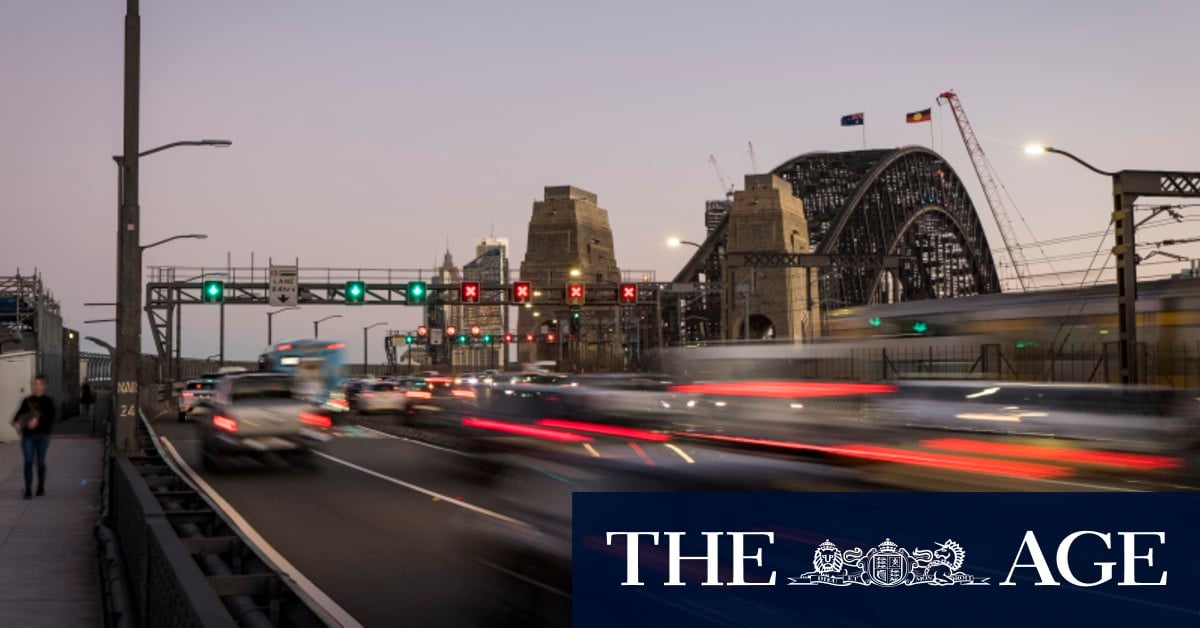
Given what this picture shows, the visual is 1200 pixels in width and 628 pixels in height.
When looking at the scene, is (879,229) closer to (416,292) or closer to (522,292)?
(522,292)

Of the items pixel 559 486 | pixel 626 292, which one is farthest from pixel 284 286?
pixel 559 486

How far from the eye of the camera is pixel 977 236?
151 meters

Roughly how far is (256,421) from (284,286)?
121 feet

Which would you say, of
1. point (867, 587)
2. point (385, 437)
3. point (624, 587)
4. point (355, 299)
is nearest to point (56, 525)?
point (624, 587)

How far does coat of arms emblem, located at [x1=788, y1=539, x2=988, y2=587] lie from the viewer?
9.48 meters

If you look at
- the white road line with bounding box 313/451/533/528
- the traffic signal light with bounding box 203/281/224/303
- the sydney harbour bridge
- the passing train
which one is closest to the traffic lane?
the white road line with bounding box 313/451/533/528

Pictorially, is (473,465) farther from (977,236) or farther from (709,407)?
(977,236)

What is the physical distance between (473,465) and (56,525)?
1073 centimetres

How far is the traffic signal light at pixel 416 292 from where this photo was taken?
216 ft

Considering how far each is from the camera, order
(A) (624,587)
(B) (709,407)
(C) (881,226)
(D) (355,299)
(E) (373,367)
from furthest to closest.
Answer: (E) (373,367) < (C) (881,226) < (D) (355,299) < (B) (709,407) < (A) (624,587)

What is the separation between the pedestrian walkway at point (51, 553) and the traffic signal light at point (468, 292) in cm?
4118

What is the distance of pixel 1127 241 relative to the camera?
93.4 ft

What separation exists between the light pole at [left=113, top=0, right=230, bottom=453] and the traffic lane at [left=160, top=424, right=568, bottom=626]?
2.00 metres

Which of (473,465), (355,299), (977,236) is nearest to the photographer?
(473,465)
